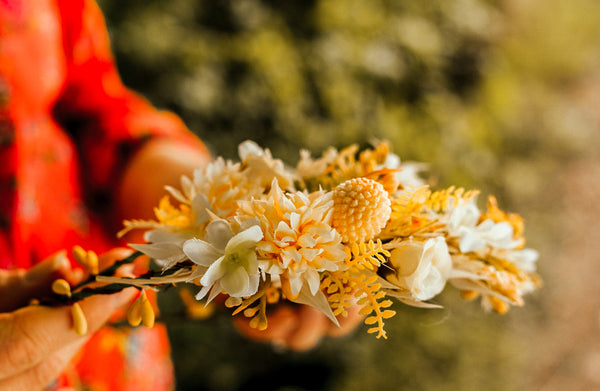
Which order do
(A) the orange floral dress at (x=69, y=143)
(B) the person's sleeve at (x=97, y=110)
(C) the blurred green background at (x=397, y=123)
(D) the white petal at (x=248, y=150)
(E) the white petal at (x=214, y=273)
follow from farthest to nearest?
(C) the blurred green background at (x=397, y=123) → (B) the person's sleeve at (x=97, y=110) → (A) the orange floral dress at (x=69, y=143) → (D) the white petal at (x=248, y=150) → (E) the white petal at (x=214, y=273)

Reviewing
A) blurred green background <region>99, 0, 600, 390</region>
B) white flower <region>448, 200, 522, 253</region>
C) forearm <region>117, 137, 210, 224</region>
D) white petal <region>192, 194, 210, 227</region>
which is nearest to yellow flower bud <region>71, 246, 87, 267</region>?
white petal <region>192, 194, 210, 227</region>

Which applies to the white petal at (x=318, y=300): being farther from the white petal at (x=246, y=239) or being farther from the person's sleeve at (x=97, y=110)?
the person's sleeve at (x=97, y=110)

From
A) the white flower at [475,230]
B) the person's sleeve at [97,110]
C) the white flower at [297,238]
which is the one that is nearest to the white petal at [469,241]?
the white flower at [475,230]

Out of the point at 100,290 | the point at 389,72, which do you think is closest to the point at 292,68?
the point at 389,72

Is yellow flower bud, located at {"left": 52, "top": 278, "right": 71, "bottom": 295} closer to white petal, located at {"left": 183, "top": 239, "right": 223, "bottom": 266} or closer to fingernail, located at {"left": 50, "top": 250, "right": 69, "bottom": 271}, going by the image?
fingernail, located at {"left": 50, "top": 250, "right": 69, "bottom": 271}

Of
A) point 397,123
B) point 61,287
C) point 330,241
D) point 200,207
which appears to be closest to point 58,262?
point 61,287

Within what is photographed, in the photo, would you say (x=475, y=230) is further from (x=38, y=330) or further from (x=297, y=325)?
(x=38, y=330)
